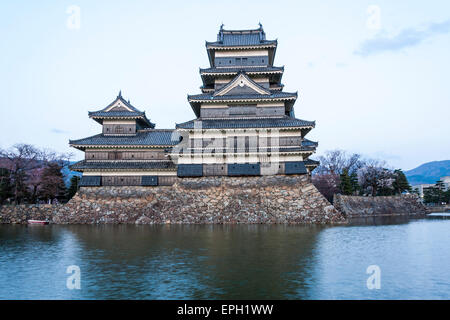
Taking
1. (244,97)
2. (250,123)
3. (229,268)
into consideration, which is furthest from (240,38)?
(229,268)

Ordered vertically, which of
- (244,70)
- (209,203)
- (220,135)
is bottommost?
(209,203)

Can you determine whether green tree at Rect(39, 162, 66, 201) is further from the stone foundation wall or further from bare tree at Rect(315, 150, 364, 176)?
bare tree at Rect(315, 150, 364, 176)

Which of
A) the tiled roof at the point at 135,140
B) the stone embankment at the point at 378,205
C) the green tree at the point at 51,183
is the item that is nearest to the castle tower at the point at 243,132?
the tiled roof at the point at 135,140

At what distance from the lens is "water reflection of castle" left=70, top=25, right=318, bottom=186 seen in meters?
26.2

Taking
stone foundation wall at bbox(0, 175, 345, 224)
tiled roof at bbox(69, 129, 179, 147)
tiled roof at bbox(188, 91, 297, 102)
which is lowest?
stone foundation wall at bbox(0, 175, 345, 224)

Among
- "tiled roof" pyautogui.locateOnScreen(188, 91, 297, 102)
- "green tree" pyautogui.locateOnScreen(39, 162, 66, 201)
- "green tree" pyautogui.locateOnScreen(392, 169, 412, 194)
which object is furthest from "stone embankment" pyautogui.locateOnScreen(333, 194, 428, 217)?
"green tree" pyautogui.locateOnScreen(39, 162, 66, 201)

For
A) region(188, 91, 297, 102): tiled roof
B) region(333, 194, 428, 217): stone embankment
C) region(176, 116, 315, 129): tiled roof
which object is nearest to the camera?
region(176, 116, 315, 129): tiled roof

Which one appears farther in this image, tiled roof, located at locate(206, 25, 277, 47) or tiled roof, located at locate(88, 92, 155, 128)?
tiled roof, located at locate(206, 25, 277, 47)

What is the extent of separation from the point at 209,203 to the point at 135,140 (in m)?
9.96

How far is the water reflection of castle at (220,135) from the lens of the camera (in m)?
26.2

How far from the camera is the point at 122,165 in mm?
28438

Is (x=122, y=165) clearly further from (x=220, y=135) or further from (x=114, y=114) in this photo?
(x=220, y=135)

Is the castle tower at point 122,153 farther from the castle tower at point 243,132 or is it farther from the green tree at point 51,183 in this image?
the green tree at point 51,183
